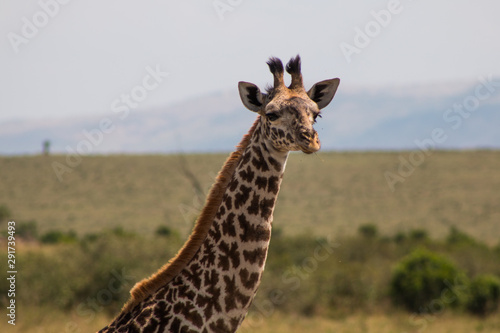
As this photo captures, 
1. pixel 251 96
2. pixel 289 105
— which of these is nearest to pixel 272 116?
pixel 289 105

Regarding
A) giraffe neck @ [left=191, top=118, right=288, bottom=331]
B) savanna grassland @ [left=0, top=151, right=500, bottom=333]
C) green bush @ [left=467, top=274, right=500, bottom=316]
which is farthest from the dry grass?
giraffe neck @ [left=191, top=118, right=288, bottom=331]

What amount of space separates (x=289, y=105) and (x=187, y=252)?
1.44 m

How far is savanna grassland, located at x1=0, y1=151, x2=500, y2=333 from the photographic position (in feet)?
92.2

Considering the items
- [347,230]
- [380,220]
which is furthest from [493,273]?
[380,220]

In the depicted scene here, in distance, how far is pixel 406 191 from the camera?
73.9 metres

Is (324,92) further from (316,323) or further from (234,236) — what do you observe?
(316,323)

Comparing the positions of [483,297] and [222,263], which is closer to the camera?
[222,263]

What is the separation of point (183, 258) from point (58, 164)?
74057 millimetres

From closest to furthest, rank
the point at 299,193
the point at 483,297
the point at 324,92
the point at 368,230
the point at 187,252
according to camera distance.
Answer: the point at 187,252, the point at 324,92, the point at 483,297, the point at 368,230, the point at 299,193

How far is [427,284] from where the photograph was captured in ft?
99.9

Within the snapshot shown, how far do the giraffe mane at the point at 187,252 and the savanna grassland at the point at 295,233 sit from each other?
2.95 ft

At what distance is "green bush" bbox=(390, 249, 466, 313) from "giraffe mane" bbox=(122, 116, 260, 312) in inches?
991

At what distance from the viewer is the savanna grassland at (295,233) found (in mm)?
28109

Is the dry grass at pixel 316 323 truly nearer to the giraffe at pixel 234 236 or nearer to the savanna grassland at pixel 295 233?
the savanna grassland at pixel 295 233
